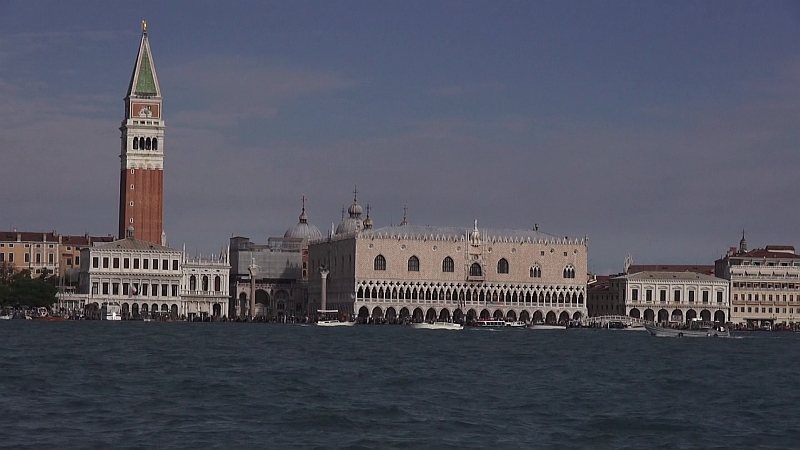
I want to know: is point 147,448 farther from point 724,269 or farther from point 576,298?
point 724,269

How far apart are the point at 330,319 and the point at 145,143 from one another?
21310mm

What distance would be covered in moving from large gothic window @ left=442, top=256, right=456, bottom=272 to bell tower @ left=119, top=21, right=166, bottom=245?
22016 mm

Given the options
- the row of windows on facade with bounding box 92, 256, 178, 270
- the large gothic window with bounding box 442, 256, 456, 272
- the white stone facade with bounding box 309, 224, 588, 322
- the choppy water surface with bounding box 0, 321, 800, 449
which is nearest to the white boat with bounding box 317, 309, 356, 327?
the white stone facade with bounding box 309, 224, 588, 322

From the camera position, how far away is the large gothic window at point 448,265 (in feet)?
396

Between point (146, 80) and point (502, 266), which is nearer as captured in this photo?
point (502, 266)

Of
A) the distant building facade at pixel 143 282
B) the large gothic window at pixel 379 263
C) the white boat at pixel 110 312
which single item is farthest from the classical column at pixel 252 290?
the white boat at pixel 110 312

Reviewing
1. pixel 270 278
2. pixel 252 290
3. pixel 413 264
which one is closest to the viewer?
pixel 413 264

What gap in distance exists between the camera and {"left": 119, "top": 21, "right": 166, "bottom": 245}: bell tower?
123125 millimetres

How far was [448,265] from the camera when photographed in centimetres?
12081

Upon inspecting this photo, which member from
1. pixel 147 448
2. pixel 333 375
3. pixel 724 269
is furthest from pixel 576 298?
pixel 147 448

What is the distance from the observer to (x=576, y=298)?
12344 cm

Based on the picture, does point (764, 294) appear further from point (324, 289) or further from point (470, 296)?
point (324, 289)

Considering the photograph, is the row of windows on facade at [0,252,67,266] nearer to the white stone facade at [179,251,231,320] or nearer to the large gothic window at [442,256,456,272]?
the white stone facade at [179,251,231,320]

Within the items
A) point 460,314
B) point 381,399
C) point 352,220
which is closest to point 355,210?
point 352,220
